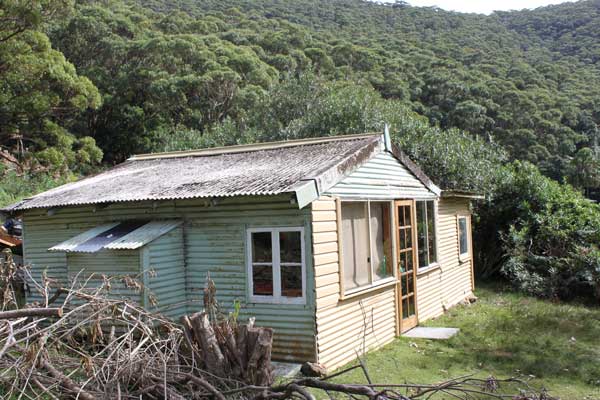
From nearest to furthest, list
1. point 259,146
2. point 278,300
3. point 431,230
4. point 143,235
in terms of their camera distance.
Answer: point 278,300 → point 143,235 → point 259,146 → point 431,230

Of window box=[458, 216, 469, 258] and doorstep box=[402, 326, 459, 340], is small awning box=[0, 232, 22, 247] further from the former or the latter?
window box=[458, 216, 469, 258]

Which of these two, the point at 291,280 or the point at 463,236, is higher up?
the point at 463,236

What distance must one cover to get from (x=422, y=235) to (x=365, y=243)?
2.68m

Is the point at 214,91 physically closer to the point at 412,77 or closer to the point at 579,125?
the point at 412,77

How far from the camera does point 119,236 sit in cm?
855

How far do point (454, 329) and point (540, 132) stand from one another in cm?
3758

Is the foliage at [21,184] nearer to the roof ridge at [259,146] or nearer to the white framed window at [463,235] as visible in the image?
the roof ridge at [259,146]

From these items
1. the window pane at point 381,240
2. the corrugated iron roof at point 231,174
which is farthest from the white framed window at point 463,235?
the corrugated iron roof at point 231,174

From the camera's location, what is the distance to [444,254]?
12.8m

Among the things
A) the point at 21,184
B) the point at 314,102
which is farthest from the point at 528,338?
the point at 21,184

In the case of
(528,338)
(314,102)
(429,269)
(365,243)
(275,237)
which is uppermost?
(314,102)

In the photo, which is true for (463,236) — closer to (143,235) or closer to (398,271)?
(398,271)

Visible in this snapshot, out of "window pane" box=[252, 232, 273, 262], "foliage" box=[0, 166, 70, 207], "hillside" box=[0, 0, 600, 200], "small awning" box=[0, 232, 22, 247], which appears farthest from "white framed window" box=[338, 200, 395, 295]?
"foliage" box=[0, 166, 70, 207]

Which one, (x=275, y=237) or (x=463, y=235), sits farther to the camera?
(x=463, y=235)
